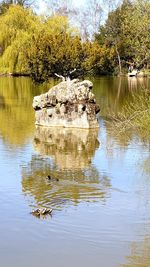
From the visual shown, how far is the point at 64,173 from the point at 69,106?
8570mm

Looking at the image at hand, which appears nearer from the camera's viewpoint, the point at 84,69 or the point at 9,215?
the point at 9,215

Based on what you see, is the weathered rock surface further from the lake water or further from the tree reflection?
the lake water

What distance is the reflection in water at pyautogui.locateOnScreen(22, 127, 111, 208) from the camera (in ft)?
40.0

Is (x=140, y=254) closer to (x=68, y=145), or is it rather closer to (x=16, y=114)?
(x=68, y=145)

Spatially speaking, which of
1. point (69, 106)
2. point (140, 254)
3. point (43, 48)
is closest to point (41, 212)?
Result: point (140, 254)

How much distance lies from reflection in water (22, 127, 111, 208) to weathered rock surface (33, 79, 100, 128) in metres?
1.64

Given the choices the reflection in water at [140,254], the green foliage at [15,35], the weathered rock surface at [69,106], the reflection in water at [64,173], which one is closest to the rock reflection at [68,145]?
the reflection in water at [64,173]

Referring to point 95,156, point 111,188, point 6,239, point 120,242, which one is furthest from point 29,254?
point 95,156

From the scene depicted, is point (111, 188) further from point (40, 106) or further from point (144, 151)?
point (40, 106)

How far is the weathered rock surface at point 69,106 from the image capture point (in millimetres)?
22625

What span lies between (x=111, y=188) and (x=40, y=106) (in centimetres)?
1094

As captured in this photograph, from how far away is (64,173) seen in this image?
14.5 metres

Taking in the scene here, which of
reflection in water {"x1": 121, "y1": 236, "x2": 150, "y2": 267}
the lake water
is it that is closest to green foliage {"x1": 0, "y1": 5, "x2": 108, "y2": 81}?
the lake water

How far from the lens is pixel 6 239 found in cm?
952
